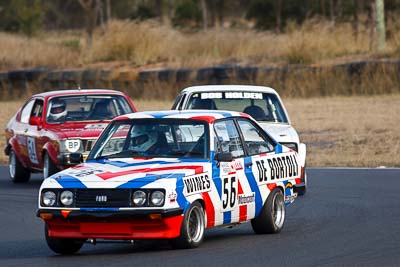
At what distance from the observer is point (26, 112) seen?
62.7 ft

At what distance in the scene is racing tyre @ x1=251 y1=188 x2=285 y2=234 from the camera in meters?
11.6

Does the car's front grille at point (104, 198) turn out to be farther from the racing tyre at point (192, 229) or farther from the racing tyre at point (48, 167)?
the racing tyre at point (48, 167)

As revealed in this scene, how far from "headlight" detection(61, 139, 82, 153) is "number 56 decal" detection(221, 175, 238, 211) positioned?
623 centimetres

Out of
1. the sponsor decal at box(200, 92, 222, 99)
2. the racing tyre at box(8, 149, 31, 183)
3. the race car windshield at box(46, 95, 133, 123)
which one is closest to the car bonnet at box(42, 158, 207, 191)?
the sponsor decal at box(200, 92, 222, 99)

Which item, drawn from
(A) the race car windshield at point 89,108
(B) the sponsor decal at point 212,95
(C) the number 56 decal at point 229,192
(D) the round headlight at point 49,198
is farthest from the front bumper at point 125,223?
(A) the race car windshield at point 89,108

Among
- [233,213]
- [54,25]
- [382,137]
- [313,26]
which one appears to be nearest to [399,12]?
[313,26]

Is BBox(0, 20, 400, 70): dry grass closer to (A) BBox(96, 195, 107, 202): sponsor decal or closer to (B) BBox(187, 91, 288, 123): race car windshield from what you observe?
(B) BBox(187, 91, 288, 123): race car windshield

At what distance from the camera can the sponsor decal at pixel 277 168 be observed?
11.6 m

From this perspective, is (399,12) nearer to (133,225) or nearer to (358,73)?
(358,73)

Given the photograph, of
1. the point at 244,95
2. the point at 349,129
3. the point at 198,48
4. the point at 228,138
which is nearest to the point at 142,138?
the point at 228,138

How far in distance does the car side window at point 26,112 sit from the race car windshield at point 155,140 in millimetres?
7634

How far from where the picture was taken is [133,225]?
32.8 feet

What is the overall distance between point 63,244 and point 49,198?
18.9 inches

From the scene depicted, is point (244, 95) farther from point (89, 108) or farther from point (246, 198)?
point (246, 198)
